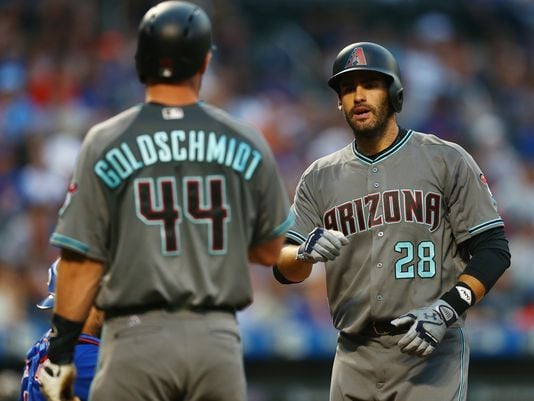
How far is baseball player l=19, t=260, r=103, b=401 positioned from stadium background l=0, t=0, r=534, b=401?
2114mm

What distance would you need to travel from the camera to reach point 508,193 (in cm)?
1107

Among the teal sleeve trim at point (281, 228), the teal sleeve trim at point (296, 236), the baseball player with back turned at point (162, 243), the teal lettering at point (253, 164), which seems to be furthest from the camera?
the teal sleeve trim at point (296, 236)

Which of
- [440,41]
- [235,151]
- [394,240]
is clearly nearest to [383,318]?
[394,240]

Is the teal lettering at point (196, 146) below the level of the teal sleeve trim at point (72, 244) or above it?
above

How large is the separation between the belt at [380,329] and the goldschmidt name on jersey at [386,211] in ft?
1.38

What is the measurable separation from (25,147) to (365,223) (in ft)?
20.9

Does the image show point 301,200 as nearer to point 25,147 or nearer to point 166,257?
point 166,257

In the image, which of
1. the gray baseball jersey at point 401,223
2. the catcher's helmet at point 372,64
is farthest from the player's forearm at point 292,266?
the catcher's helmet at point 372,64

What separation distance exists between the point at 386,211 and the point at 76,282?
5.79 ft

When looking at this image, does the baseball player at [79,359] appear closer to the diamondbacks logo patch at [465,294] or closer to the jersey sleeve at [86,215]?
the jersey sleeve at [86,215]

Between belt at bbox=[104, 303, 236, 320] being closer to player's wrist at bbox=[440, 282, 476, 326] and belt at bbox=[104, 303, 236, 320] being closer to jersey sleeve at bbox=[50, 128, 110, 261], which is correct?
jersey sleeve at bbox=[50, 128, 110, 261]

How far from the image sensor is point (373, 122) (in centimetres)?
502

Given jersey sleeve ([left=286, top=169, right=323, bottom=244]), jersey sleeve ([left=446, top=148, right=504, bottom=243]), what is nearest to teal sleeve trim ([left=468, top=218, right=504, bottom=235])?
jersey sleeve ([left=446, top=148, right=504, bottom=243])

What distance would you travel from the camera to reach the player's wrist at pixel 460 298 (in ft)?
15.2
